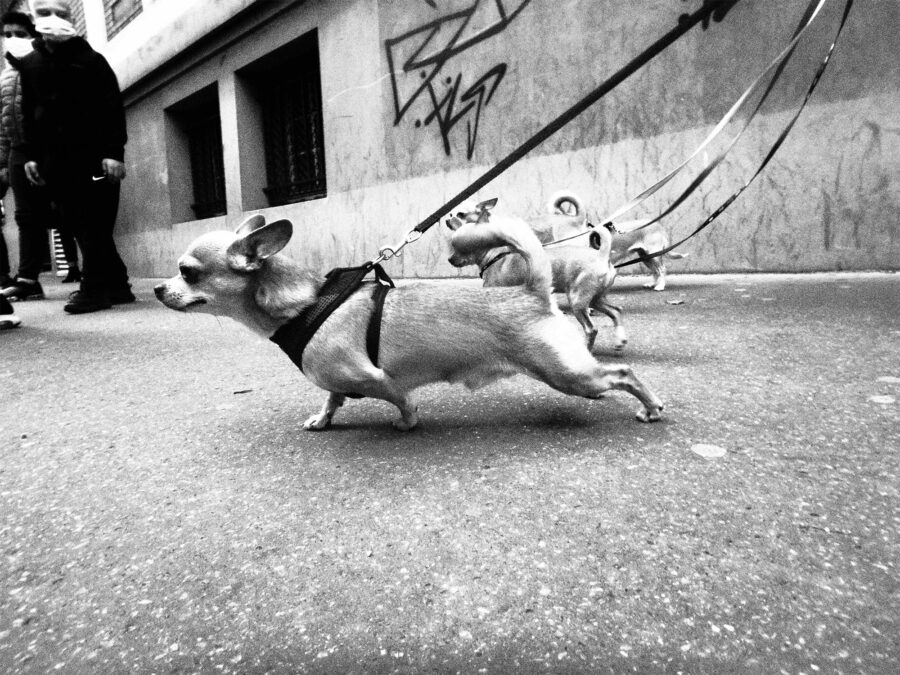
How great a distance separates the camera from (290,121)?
9.78 metres

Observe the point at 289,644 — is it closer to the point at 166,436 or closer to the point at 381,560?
the point at 381,560

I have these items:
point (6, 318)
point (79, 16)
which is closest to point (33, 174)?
point (6, 318)

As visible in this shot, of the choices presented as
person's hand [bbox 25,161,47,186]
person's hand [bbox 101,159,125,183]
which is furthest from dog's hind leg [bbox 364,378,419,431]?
person's hand [bbox 25,161,47,186]

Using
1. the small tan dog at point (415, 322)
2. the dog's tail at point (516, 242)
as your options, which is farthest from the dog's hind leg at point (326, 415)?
the dog's tail at point (516, 242)

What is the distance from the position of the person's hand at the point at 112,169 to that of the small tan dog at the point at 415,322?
4515 millimetres

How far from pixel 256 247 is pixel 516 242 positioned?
0.92 m

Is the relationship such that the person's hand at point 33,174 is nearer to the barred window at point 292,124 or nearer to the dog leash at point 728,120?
the barred window at point 292,124

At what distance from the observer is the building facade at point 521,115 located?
16.4ft

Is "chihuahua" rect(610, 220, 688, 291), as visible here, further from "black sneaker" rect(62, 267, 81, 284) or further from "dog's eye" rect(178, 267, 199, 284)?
"black sneaker" rect(62, 267, 81, 284)

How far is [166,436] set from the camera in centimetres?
213

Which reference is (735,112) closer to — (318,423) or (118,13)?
(318,423)

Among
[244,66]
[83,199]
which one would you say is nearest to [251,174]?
[244,66]

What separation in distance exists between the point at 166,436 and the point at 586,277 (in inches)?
88.0

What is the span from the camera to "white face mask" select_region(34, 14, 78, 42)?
512cm
